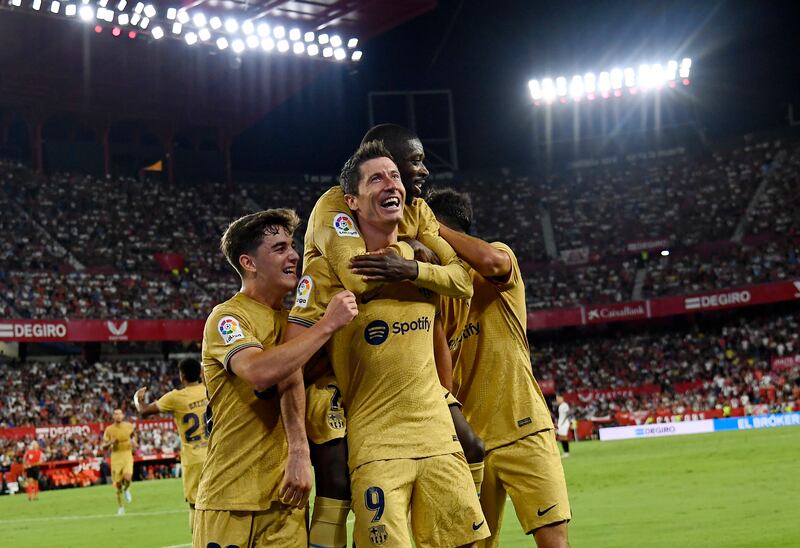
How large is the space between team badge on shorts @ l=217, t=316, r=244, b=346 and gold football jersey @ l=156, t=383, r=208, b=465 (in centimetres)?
804

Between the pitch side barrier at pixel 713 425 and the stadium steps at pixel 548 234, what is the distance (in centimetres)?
1999

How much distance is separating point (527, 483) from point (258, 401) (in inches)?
77.3

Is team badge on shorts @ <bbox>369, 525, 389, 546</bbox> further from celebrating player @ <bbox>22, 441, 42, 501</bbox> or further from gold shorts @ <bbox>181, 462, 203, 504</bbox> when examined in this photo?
celebrating player @ <bbox>22, 441, 42, 501</bbox>

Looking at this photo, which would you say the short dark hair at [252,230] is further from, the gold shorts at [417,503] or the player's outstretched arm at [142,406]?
the player's outstretched arm at [142,406]

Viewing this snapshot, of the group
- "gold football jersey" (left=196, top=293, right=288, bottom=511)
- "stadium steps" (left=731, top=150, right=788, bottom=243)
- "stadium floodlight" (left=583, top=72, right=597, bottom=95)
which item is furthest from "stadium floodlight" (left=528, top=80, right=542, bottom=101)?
"gold football jersey" (left=196, top=293, right=288, bottom=511)

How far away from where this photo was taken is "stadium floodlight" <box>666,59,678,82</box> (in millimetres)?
60125

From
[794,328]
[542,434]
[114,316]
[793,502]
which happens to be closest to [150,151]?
[114,316]

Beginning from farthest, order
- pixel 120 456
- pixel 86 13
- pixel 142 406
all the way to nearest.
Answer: pixel 86 13
pixel 120 456
pixel 142 406

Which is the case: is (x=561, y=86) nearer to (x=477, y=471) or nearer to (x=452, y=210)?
(x=452, y=210)

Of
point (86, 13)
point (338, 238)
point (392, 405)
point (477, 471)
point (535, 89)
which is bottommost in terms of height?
point (477, 471)

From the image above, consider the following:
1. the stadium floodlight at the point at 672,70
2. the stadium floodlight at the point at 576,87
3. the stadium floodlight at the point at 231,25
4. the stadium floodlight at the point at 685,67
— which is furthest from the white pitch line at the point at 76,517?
the stadium floodlight at the point at 685,67

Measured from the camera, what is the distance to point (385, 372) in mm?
5109

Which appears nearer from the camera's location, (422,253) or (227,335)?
(227,335)

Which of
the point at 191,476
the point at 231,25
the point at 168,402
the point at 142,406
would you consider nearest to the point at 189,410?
the point at 168,402
